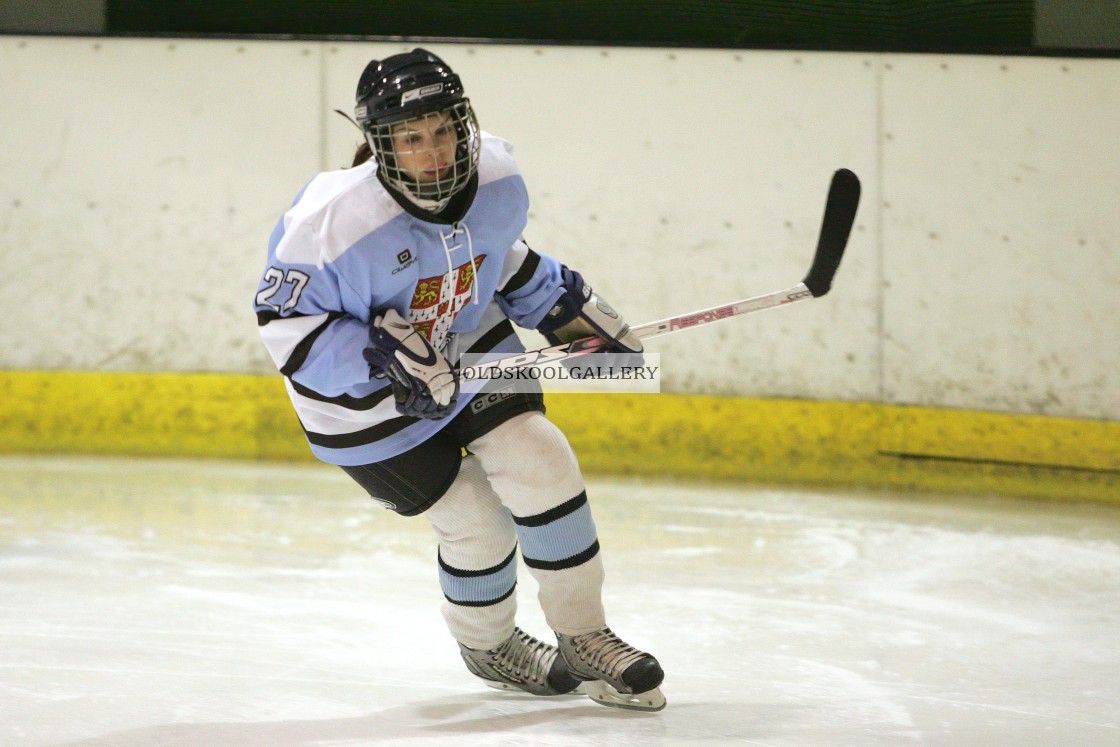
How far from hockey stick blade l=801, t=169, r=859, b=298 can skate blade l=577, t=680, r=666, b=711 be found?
30.1 inches

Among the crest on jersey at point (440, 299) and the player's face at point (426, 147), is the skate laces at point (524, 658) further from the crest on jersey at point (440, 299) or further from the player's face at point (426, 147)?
the player's face at point (426, 147)

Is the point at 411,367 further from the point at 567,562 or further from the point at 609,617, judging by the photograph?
the point at 609,617

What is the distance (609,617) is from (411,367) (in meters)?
0.99

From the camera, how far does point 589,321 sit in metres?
2.21

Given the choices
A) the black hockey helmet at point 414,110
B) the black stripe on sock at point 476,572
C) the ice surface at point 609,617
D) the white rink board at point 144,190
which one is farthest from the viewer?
the white rink board at point 144,190

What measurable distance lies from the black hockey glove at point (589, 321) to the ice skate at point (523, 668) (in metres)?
0.51

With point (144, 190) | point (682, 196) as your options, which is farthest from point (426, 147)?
point (144, 190)

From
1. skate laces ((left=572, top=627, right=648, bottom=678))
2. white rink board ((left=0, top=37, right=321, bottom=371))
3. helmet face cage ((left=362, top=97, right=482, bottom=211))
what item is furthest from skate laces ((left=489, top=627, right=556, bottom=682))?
white rink board ((left=0, top=37, right=321, bottom=371))

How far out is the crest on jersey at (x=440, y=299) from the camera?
197 cm

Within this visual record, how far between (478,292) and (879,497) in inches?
87.5

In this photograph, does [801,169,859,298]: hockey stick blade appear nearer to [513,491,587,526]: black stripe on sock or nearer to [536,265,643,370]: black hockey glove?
[536,265,643,370]: black hockey glove

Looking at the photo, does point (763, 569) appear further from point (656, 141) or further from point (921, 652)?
point (656, 141)

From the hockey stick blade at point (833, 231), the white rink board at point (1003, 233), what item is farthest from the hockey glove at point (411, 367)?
the white rink board at point (1003, 233)

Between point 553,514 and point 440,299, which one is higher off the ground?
point 440,299
